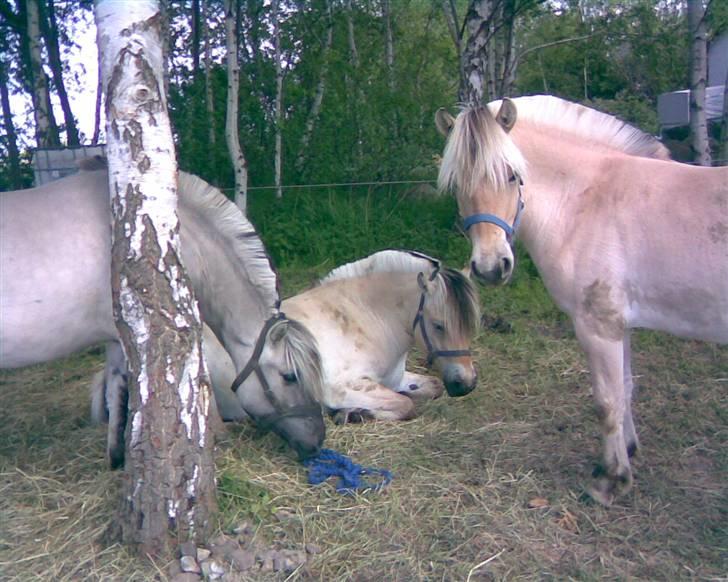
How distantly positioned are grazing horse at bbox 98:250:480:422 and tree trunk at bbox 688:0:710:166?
3.46 metres

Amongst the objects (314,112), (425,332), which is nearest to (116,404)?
(425,332)

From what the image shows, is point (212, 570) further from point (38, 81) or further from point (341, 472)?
point (38, 81)

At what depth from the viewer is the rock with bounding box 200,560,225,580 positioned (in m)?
2.89

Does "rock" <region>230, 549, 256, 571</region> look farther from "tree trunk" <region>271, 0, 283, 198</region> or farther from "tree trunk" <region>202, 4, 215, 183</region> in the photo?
"tree trunk" <region>202, 4, 215, 183</region>

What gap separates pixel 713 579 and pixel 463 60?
19.7 ft

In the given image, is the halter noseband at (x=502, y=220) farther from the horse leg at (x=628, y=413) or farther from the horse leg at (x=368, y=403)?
the horse leg at (x=368, y=403)

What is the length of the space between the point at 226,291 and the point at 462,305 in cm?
154

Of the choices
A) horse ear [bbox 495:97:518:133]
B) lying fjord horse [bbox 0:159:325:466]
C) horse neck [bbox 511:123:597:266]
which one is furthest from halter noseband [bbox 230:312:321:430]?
horse ear [bbox 495:97:518:133]

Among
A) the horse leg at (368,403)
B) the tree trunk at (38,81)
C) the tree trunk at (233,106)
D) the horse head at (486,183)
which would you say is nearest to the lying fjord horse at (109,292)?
the horse leg at (368,403)

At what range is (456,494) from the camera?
355 centimetres

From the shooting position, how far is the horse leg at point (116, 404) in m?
3.80

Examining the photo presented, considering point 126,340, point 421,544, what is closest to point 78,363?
point 126,340

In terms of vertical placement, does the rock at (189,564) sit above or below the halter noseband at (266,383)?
below

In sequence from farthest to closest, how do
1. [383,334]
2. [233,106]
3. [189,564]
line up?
[233,106] → [383,334] → [189,564]
